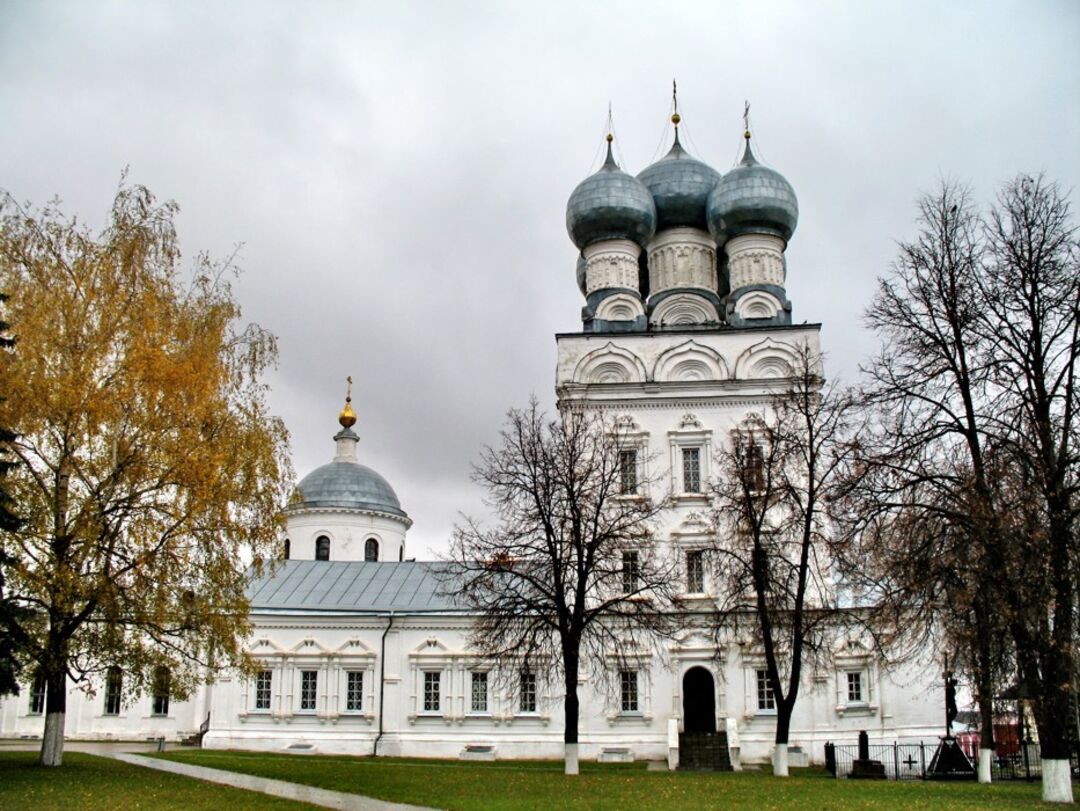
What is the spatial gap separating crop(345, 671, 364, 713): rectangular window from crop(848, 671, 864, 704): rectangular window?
13.0 metres

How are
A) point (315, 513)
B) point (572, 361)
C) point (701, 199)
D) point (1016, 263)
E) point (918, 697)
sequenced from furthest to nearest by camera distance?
point (315, 513), point (701, 199), point (572, 361), point (918, 697), point (1016, 263)

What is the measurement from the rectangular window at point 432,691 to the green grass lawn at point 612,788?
15.2 ft

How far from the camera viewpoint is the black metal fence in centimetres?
2133

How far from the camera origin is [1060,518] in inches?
533

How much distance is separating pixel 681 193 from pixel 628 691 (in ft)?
53.5

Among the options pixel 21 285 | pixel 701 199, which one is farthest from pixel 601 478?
pixel 701 199

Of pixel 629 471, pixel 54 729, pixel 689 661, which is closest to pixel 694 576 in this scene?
pixel 689 661

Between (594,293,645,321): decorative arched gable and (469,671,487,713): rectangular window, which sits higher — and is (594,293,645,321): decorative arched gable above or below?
above

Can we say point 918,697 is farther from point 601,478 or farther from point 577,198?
point 577,198

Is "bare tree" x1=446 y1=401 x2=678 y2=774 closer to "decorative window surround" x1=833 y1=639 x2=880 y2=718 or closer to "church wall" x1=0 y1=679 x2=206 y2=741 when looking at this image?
"decorative window surround" x1=833 y1=639 x2=880 y2=718

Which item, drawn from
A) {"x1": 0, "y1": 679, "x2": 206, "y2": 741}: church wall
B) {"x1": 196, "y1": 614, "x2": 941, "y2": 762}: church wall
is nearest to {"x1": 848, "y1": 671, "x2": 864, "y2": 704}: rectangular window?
{"x1": 196, "y1": 614, "x2": 941, "y2": 762}: church wall

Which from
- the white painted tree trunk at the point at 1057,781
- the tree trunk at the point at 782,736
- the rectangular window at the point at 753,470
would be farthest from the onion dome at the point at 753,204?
the white painted tree trunk at the point at 1057,781

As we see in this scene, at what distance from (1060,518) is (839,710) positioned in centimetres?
1429

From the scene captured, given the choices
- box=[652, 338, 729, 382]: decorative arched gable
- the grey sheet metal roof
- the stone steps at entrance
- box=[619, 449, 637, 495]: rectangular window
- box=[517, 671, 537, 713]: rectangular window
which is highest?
box=[652, 338, 729, 382]: decorative arched gable
